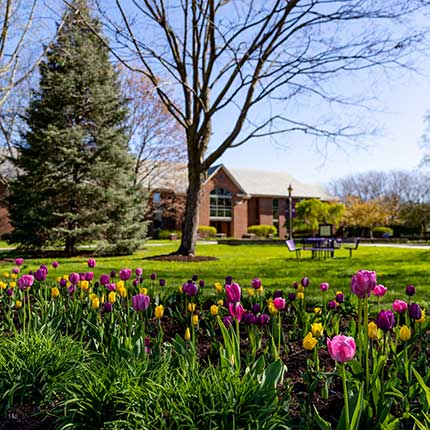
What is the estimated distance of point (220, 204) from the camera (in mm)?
39750

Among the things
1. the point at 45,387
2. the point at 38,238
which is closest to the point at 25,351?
the point at 45,387

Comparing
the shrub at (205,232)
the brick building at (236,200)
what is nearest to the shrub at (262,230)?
the brick building at (236,200)

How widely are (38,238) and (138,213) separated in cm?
414

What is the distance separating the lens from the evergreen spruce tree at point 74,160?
15.5 metres

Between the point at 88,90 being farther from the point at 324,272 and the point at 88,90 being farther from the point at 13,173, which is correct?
the point at 13,173

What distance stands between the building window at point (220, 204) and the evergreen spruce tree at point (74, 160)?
73.6 ft

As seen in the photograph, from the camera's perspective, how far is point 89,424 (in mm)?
1885

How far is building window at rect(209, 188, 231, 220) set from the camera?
39.4 meters

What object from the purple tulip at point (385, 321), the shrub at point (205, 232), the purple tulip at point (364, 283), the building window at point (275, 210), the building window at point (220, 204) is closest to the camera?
the purple tulip at point (364, 283)

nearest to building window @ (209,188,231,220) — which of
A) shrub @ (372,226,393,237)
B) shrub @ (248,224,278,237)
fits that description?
shrub @ (248,224,278,237)

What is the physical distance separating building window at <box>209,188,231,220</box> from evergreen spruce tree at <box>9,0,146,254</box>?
22.4 metres

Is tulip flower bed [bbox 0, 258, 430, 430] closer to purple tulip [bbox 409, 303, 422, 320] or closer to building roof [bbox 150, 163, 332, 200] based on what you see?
purple tulip [bbox 409, 303, 422, 320]

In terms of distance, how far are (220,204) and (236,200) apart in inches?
64.3

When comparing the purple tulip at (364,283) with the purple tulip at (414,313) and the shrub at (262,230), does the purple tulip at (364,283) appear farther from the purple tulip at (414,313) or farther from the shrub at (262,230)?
the shrub at (262,230)
